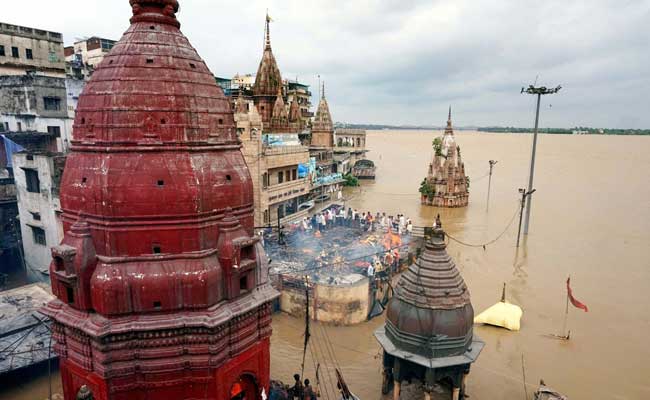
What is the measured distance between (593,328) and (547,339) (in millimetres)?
2515

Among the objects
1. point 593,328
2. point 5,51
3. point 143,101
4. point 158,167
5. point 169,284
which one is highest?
point 5,51

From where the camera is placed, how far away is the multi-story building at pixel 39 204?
17.5 meters

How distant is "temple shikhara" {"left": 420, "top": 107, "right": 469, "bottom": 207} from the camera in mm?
39750

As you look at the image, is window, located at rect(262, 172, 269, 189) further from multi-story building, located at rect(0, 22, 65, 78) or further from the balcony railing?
multi-story building, located at rect(0, 22, 65, 78)

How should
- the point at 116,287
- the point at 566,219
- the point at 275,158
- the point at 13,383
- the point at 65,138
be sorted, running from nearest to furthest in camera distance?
the point at 116,287 → the point at 13,383 → the point at 65,138 → the point at 275,158 → the point at 566,219

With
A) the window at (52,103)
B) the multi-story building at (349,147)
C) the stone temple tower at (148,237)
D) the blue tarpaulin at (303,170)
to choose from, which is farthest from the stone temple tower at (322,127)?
the stone temple tower at (148,237)

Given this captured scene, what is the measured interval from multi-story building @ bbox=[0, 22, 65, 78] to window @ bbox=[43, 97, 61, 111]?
268 inches

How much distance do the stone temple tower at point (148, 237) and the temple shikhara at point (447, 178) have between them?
1376 inches

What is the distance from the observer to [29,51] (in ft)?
88.5

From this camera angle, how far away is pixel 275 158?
84.2 ft

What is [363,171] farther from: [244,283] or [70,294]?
[70,294]

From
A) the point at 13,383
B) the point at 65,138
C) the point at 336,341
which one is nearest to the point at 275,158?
the point at 65,138

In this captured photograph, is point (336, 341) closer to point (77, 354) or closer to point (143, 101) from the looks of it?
point (77, 354)

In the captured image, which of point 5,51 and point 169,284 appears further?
point 5,51
